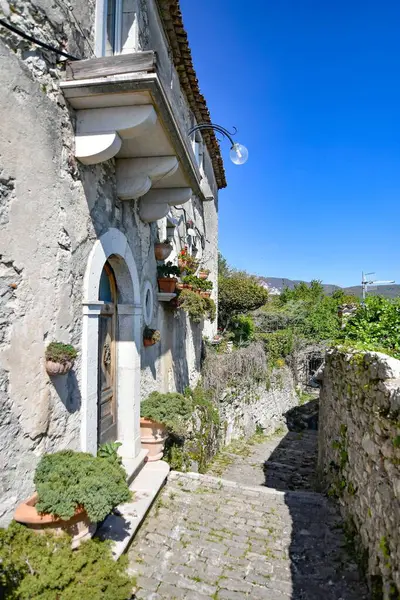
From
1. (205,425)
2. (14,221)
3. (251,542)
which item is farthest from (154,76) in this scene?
(205,425)

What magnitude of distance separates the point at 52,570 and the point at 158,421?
2647 millimetres

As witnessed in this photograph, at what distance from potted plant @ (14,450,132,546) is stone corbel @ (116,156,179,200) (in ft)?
9.07

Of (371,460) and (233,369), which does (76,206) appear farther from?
(233,369)

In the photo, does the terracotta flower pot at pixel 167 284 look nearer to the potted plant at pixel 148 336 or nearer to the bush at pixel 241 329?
the potted plant at pixel 148 336

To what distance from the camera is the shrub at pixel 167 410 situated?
4863 millimetres

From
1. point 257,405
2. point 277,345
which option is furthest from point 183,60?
point 277,345

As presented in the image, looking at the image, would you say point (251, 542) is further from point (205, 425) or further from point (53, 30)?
point (53, 30)

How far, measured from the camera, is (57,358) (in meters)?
2.66

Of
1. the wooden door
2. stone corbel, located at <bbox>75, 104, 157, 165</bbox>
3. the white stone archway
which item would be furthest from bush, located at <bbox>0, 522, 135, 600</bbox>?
stone corbel, located at <bbox>75, 104, 157, 165</bbox>

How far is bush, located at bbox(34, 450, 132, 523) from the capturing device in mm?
2365

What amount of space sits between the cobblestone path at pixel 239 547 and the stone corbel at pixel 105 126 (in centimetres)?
352

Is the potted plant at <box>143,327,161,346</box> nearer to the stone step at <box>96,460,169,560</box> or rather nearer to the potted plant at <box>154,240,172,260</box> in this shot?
the potted plant at <box>154,240,172,260</box>

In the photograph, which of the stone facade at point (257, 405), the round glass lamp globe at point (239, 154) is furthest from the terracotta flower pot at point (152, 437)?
the stone facade at point (257, 405)

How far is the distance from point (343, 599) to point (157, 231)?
16.4 feet
